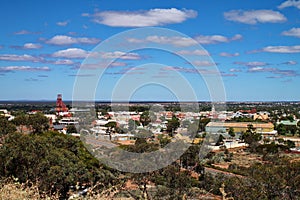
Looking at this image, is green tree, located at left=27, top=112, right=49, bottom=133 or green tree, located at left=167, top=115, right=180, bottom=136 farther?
green tree, located at left=167, top=115, right=180, bottom=136

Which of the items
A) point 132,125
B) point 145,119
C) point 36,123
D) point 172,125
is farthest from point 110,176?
point 145,119

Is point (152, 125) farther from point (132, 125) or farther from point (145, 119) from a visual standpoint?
point (132, 125)

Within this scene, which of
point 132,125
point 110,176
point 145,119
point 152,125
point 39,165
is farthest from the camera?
point 152,125

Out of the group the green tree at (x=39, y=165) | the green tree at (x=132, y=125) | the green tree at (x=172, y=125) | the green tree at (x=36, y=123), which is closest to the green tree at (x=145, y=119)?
the green tree at (x=132, y=125)

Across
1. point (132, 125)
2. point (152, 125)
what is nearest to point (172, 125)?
point (132, 125)

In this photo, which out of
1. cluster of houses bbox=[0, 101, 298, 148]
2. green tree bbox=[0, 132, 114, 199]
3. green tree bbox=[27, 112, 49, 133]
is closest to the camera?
green tree bbox=[0, 132, 114, 199]

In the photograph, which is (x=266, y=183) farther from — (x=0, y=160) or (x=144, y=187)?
(x=0, y=160)

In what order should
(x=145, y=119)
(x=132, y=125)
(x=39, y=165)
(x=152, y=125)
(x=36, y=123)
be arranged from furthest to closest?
1. (x=152, y=125)
2. (x=145, y=119)
3. (x=132, y=125)
4. (x=36, y=123)
5. (x=39, y=165)

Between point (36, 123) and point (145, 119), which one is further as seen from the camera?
point (145, 119)

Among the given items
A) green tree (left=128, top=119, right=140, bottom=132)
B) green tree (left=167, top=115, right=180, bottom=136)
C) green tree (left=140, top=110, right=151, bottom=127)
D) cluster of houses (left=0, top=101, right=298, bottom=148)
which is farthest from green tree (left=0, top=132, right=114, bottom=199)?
green tree (left=140, top=110, right=151, bottom=127)

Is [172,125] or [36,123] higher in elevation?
[36,123]

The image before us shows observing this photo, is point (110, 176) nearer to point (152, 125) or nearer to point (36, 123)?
point (36, 123)

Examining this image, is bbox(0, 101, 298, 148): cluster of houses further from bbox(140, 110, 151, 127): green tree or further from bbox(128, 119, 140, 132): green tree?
bbox(140, 110, 151, 127): green tree

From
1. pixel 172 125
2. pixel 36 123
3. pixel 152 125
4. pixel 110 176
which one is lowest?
pixel 110 176
